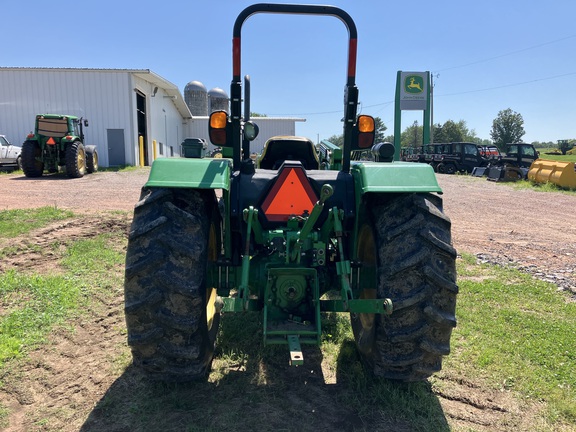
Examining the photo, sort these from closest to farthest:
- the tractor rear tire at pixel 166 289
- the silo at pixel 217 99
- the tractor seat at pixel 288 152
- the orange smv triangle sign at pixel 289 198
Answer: the tractor rear tire at pixel 166 289
the orange smv triangle sign at pixel 289 198
the tractor seat at pixel 288 152
the silo at pixel 217 99

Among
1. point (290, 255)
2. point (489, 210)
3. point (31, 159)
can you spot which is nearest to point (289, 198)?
point (290, 255)

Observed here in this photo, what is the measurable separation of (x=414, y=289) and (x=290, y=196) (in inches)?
41.0

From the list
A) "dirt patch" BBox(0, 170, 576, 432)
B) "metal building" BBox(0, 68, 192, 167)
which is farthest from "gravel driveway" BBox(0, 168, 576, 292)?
"metal building" BBox(0, 68, 192, 167)

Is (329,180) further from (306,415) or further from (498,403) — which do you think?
(498,403)

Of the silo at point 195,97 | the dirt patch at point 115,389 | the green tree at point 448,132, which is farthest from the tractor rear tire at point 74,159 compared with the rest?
the green tree at point 448,132

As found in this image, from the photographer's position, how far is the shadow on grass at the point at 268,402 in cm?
266

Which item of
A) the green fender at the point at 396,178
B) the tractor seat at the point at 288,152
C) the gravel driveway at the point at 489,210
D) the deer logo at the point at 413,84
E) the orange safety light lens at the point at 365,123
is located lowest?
the gravel driveway at the point at 489,210

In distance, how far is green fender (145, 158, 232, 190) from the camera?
2697 millimetres

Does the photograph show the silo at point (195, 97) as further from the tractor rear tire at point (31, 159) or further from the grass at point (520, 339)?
the grass at point (520, 339)

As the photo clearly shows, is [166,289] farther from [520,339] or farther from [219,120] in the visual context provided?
[520,339]

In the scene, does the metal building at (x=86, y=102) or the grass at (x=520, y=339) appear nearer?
the grass at (x=520, y=339)

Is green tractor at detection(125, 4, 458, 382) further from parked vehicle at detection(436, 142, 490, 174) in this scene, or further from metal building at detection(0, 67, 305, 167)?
parked vehicle at detection(436, 142, 490, 174)

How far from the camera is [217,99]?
37969mm

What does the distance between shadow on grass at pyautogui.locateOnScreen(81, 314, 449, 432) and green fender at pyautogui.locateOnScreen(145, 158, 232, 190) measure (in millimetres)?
1415
